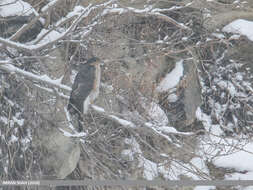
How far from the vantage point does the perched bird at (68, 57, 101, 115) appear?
4.58 metres

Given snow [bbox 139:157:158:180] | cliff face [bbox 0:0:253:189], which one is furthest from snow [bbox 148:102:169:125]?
snow [bbox 139:157:158:180]

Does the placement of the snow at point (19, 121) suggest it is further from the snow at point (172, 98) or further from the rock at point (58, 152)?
the snow at point (172, 98)

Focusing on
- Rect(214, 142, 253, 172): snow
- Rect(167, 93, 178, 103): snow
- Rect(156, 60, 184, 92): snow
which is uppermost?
Rect(156, 60, 184, 92): snow

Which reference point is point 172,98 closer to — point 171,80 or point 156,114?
point 171,80

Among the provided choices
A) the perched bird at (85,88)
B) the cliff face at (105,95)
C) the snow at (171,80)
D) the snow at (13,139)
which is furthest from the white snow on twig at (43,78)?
the snow at (171,80)

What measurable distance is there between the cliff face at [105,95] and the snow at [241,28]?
0.21 m

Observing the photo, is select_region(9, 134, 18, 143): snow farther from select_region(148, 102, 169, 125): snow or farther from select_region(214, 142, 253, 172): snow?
select_region(214, 142, 253, 172): snow

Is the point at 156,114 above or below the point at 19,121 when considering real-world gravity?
below

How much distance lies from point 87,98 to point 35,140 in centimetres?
117

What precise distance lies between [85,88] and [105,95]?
0.76 metres

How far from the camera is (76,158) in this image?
221 inches

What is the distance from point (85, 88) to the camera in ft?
15.9

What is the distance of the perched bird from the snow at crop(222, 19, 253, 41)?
A: 3468 millimetres

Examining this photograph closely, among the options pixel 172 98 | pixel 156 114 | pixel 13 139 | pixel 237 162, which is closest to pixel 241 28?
pixel 172 98
